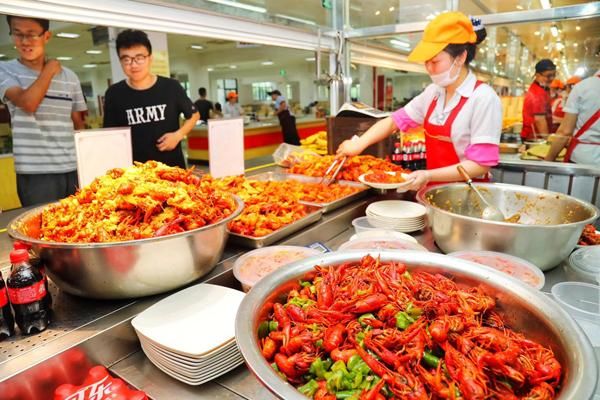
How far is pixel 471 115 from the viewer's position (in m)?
2.56

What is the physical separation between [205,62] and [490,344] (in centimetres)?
2182

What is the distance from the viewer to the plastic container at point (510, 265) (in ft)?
4.93

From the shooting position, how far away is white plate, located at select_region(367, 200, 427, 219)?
2281mm

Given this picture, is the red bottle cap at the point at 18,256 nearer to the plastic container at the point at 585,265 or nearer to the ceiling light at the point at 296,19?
the plastic container at the point at 585,265

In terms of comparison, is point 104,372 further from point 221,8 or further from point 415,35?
point 415,35

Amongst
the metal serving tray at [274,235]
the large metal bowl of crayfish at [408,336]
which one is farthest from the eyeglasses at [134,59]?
the large metal bowl of crayfish at [408,336]

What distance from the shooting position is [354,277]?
4.15ft

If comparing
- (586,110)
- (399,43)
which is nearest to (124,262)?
(586,110)

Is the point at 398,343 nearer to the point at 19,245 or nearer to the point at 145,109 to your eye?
the point at 19,245

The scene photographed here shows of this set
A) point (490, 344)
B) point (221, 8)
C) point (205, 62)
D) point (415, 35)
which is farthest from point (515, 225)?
point (205, 62)

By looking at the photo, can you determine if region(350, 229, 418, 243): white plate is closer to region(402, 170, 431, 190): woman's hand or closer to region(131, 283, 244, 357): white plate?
region(402, 170, 431, 190): woman's hand

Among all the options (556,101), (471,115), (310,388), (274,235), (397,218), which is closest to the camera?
(310,388)

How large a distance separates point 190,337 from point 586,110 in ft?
15.1

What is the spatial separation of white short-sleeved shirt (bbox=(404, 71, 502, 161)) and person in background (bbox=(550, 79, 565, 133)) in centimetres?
346
